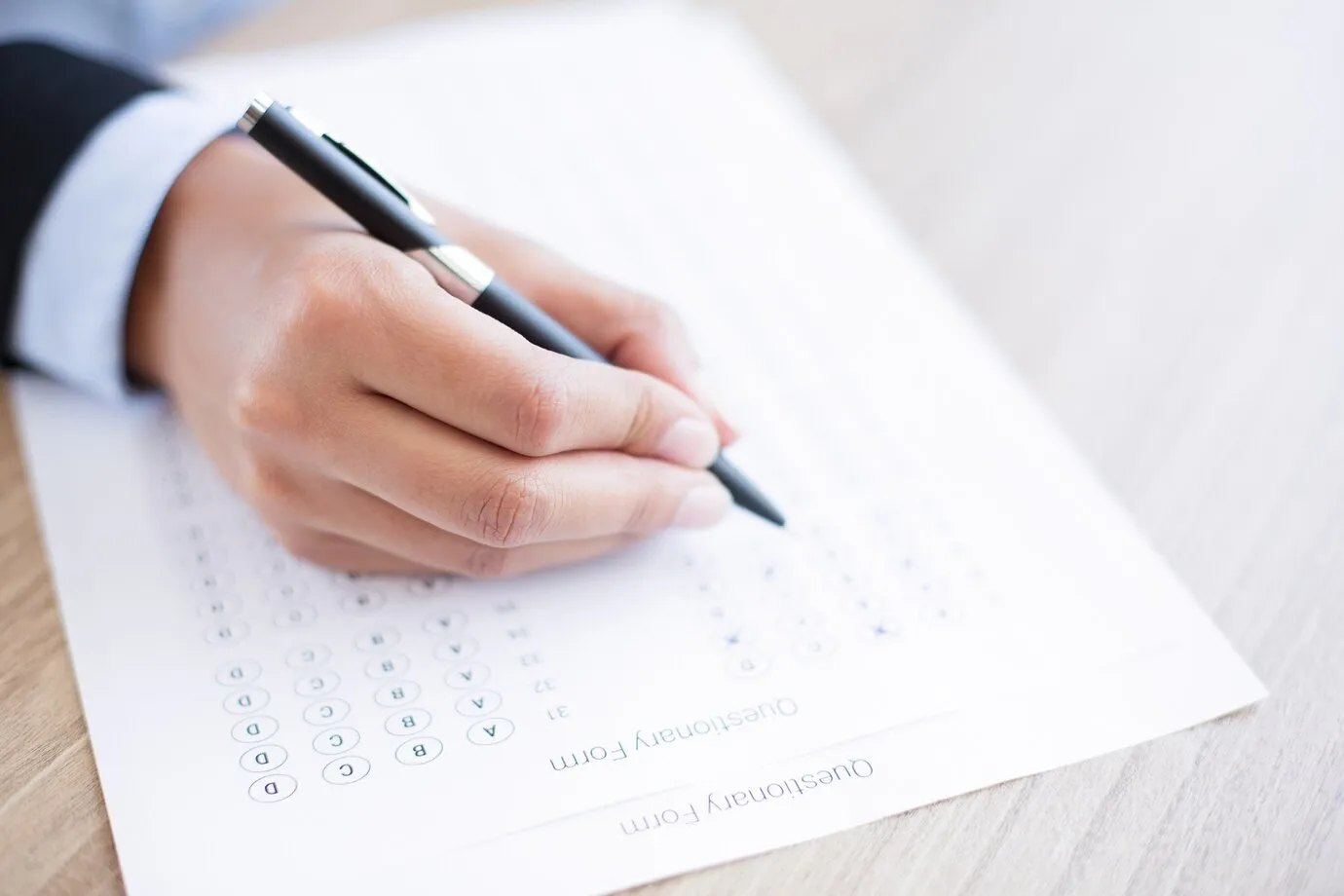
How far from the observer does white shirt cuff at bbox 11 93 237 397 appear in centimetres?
55

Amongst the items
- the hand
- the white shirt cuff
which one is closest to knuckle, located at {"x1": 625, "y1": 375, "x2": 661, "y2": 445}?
the hand

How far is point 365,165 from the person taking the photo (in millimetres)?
482

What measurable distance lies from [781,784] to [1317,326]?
1.39 feet

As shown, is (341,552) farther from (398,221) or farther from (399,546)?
(398,221)

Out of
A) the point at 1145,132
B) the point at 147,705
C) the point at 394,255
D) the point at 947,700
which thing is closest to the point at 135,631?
the point at 147,705

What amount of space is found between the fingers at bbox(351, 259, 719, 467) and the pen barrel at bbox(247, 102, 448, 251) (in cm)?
4

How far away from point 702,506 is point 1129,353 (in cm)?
27

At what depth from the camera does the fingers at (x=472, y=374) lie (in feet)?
1.45

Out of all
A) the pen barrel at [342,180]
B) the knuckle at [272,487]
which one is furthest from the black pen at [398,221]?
the knuckle at [272,487]

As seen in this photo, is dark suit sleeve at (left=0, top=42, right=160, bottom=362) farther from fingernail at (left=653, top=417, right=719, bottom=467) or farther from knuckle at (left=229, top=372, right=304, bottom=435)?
fingernail at (left=653, top=417, right=719, bottom=467)

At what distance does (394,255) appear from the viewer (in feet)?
1.53

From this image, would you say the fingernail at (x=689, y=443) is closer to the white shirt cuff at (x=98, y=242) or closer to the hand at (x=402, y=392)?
the hand at (x=402, y=392)

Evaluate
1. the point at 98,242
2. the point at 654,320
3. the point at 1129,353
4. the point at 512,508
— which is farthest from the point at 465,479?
the point at 1129,353

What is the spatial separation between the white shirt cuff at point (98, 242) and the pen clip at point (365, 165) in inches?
4.9
